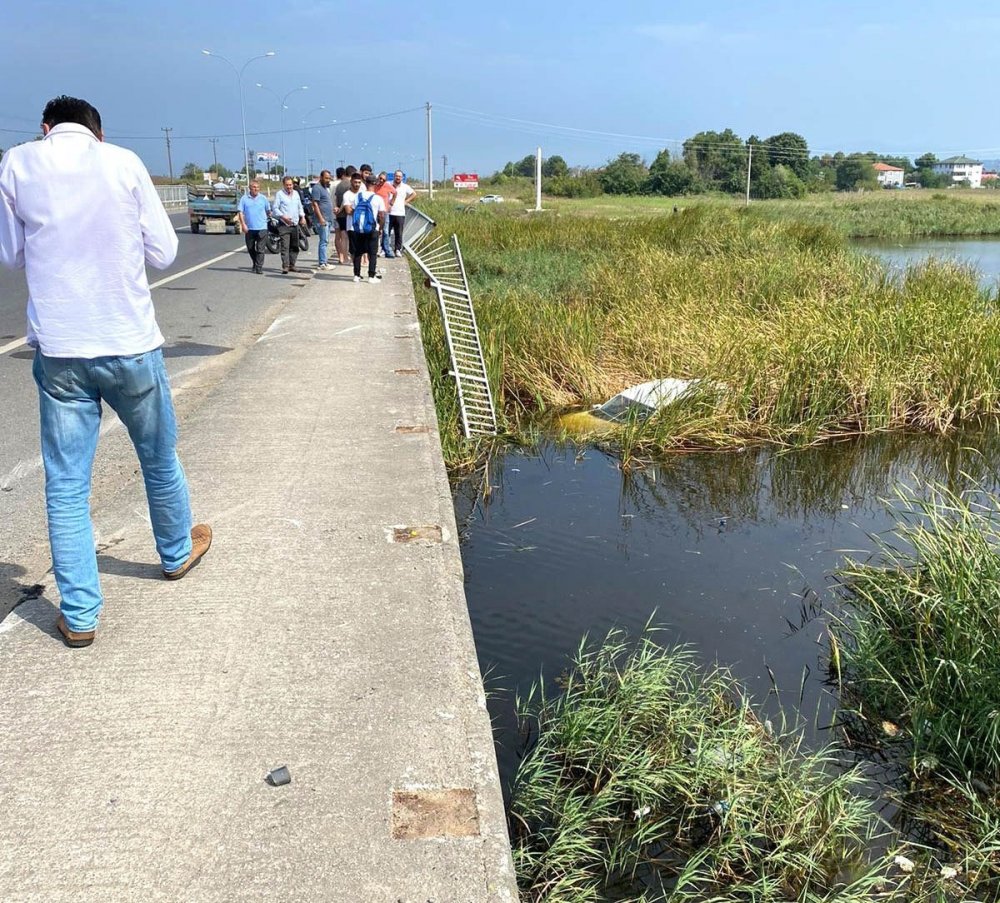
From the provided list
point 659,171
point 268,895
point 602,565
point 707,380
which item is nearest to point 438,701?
point 268,895

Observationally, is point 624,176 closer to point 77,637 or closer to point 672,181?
point 672,181

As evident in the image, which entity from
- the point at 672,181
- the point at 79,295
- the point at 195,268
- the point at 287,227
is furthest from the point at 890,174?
the point at 79,295

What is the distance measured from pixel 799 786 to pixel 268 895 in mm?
2035

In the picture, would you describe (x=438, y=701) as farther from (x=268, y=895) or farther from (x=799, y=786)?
(x=799, y=786)

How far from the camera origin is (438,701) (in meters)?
2.95

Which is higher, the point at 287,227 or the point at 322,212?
the point at 322,212

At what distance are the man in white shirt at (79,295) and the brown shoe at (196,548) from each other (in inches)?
19.3

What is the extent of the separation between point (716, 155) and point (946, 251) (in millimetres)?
86596

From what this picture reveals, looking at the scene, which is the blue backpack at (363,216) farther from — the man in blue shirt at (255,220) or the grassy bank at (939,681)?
the grassy bank at (939,681)

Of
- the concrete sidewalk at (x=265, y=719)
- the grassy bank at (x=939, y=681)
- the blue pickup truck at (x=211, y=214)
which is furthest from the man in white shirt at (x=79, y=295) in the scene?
the blue pickup truck at (x=211, y=214)

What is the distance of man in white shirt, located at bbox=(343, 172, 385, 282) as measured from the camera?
1336 centimetres

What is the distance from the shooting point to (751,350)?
358 inches

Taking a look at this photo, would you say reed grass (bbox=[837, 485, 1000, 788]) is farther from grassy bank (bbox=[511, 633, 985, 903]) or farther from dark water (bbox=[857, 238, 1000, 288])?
dark water (bbox=[857, 238, 1000, 288])

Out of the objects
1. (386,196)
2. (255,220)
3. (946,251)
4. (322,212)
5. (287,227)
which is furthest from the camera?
(946,251)
